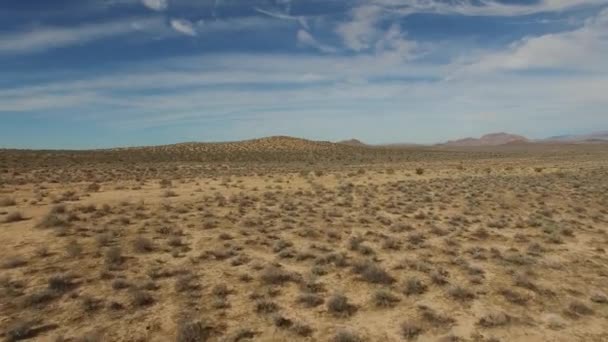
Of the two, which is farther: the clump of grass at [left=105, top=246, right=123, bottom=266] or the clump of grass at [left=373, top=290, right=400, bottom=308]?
the clump of grass at [left=105, top=246, right=123, bottom=266]

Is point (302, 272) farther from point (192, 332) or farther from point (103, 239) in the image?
point (103, 239)

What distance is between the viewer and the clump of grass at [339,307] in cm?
812

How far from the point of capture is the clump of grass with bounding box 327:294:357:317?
812 centimetres

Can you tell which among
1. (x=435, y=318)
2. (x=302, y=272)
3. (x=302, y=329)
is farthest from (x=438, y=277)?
(x=302, y=329)

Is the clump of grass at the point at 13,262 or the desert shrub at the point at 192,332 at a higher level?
the clump of grass at the point at 13,262

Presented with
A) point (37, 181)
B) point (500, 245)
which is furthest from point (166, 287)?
point (37, 181)

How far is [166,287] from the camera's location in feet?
30.7

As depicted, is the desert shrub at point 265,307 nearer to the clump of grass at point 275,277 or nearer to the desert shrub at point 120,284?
the clump of grass at point 275,277

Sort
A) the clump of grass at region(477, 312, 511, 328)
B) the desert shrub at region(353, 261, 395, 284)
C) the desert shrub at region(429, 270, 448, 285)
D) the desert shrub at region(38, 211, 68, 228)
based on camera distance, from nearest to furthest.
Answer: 1. the clump of grass at region(477, 312, 511, 328)
2. the desert shrub at region(429, 270, 448, 285)
3. the desert shrub at region(353, 261, 395, 284)
4. the desert shrub at region(38, 211, 68, 228)

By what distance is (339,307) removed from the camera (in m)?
8.21

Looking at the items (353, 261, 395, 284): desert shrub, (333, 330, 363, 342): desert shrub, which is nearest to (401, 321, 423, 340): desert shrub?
(333, 330, 363, 342): desert shrub

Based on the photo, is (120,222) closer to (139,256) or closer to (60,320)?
(139,256)

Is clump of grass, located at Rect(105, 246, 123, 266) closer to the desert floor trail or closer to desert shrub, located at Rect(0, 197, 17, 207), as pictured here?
the desert floor trail

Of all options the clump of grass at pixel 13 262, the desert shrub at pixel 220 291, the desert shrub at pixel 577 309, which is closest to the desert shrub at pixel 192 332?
the desert shrub at pixel 220 291
